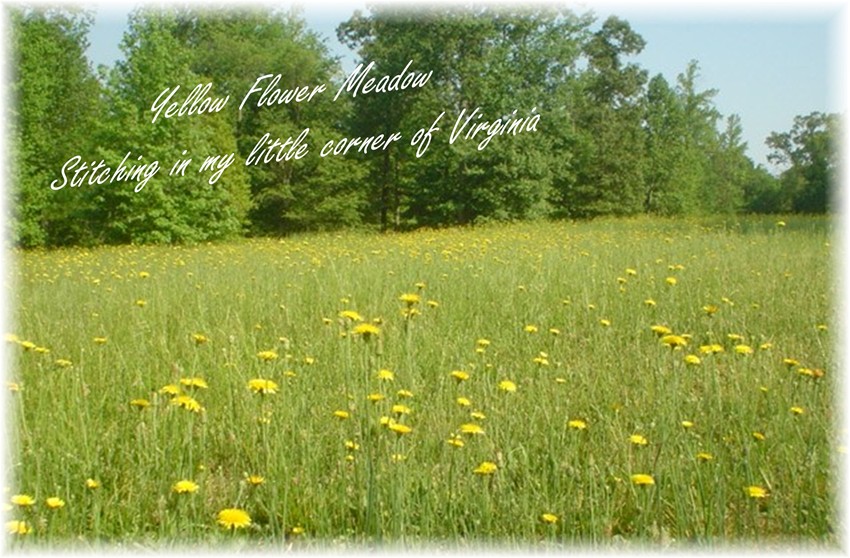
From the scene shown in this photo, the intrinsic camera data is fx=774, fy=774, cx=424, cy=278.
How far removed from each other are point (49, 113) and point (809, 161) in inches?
346

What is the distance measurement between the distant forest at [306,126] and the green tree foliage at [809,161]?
58 mm

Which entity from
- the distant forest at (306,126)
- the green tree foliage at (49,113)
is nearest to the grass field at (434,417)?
the distant forest at (306,126)

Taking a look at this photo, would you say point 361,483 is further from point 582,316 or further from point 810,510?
point 582,316

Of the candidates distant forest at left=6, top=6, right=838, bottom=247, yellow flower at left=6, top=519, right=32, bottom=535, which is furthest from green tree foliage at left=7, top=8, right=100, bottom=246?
yellow flower at left=6, top=519, right=32, bottom=535

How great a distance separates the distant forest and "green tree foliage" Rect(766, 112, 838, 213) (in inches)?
2.3

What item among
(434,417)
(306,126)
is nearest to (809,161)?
(306,126)

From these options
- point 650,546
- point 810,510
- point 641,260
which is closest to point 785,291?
point 641,260

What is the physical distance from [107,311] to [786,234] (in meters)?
7.42

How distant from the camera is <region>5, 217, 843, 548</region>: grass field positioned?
2184 mm

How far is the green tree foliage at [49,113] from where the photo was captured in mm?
7277

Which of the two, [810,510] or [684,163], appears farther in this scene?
[684,163]

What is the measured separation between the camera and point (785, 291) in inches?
203

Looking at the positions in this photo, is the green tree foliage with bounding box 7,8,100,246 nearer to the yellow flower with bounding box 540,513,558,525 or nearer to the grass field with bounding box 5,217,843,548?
the grass field with bounding box 5,217,843,548

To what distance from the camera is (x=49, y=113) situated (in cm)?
890
